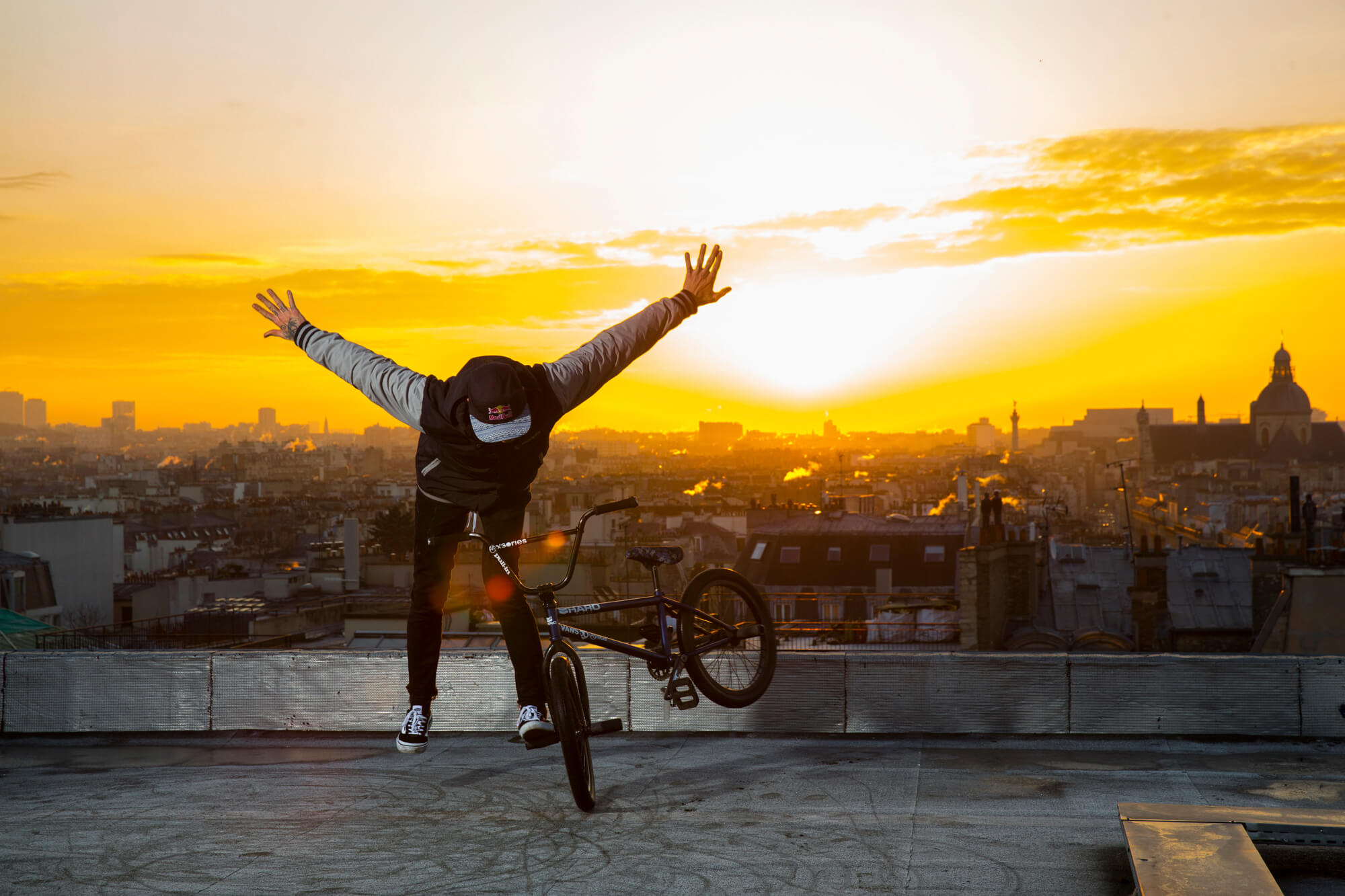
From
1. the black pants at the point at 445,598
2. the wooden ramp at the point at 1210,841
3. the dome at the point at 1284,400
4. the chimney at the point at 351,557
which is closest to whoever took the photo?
the wooden ramp at the point at 1210,841

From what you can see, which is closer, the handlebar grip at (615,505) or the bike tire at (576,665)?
the handlebar grip at (615,505)

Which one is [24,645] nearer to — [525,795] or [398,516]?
[525,795]

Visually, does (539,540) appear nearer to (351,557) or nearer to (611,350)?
(611,350)

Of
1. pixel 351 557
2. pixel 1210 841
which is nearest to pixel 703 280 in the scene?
pixel 1210 841

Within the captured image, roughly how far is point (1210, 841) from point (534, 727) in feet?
9.91

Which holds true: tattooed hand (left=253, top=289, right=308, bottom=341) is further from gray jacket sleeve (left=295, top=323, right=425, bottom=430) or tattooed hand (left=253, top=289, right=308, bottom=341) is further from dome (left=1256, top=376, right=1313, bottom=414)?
dome (left=1256, top=376, right=1313, bottom=414)

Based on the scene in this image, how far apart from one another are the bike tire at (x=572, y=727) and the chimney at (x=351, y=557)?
38.3m

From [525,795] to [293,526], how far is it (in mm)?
77950

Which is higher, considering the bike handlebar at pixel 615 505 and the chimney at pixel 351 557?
the bike handlebar at pixel 615 505

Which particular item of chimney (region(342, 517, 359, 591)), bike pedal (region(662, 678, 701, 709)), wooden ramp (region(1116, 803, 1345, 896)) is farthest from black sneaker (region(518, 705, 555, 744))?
chimney (region(342, 517, 359, 591))

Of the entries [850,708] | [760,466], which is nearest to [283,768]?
[850,708]

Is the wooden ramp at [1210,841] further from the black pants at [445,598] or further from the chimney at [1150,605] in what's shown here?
the chimney at [1150,605]

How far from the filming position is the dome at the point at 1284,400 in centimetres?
16300

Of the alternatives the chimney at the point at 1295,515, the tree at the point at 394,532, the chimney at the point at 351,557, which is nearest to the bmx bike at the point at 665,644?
the chimney at the point at 1295,515
